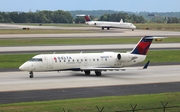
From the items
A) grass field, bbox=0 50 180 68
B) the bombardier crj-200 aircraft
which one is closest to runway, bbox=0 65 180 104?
the bombardier crj-200 aircraft

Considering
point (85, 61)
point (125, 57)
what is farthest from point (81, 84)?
point (125, 57)

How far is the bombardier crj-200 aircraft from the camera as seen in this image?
48.3m

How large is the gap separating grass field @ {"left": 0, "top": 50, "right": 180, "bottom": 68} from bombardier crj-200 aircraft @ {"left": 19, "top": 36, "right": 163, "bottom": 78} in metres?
10.2

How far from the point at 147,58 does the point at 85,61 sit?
19099 millimetres

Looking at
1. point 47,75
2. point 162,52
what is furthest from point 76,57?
point 162,52

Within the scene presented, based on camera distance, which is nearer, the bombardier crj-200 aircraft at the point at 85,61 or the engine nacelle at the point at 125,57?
the bombardier crj-200 aircraft at the point at 85,61

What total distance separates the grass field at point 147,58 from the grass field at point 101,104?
80.3 ft

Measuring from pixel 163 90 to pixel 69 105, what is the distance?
36.5ft

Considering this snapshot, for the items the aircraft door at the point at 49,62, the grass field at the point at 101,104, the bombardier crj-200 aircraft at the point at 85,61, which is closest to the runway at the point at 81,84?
the bombardier crj-200 aircraft at the point at 85,61

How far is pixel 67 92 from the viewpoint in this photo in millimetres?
39844

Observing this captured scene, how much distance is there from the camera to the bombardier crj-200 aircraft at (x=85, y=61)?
159 ft

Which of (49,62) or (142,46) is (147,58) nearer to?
(142,46)

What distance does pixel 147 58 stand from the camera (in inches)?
2680

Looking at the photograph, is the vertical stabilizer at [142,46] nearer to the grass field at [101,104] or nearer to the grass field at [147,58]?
the grass field at [147,58]
